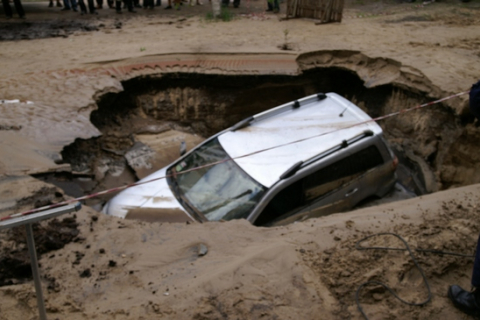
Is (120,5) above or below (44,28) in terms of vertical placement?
above

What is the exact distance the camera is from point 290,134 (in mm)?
5902

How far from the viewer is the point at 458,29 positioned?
1067 centimetres

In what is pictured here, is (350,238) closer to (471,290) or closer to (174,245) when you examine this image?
(471,290)

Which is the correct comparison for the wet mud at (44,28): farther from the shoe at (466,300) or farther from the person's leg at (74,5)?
the shoe at (466,300)

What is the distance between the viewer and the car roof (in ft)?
17.6

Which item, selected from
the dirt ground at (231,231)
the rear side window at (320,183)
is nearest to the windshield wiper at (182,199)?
the dirt ground at (231,231)

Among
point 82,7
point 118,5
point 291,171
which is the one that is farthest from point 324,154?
point 82,7

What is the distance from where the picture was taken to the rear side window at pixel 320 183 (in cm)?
511

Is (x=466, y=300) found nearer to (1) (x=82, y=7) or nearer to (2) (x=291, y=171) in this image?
(2) (x=291, y=171)

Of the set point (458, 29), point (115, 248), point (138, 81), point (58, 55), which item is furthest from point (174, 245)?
point (458, 29)

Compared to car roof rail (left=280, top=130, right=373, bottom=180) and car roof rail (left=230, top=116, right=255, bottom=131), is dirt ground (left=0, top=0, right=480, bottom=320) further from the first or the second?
car roof rail (left=230, top=116, right=255, bottom=131)

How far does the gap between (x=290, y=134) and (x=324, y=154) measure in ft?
2.21

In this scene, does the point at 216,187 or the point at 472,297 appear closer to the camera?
the point at 472,297

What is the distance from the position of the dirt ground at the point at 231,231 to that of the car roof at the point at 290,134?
1.06 meters
